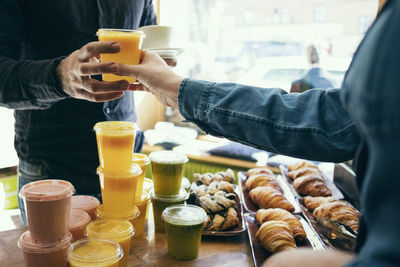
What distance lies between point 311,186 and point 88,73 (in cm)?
126

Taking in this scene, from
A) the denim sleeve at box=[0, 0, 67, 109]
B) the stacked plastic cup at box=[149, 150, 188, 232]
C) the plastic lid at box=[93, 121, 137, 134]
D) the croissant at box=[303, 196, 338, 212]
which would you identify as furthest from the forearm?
the croissant at box=[303, 196, 338, 212]

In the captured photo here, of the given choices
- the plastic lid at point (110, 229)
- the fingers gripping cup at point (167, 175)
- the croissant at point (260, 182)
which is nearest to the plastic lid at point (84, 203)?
the plastic lid at point (110, 229)

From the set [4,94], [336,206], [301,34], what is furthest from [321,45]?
[4,94]

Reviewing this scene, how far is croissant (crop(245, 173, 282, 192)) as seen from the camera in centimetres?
183

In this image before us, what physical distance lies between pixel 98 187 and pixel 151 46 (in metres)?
0.70

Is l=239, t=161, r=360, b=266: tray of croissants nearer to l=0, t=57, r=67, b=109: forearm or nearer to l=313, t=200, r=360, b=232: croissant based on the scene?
l=313, t=200, r=360, b=232: croissant

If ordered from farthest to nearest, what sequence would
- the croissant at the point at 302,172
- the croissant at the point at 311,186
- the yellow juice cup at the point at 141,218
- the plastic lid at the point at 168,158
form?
1. the croissant at the point at 302,172
2. the croissant at the point at 311,186
3. the plastic lid at the point at 168,158
4. the yellow juice cup at the point at 141,218

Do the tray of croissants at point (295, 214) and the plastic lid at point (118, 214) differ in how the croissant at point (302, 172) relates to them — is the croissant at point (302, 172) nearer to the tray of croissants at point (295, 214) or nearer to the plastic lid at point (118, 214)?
the tray of croissants at point (295, 214)

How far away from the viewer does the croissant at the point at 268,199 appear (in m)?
1.57

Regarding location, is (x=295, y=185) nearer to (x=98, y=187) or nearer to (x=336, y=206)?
(x=336, y=206)

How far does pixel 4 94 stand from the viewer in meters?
1.33

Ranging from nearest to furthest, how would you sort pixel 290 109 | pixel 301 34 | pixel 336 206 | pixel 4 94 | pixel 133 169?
pixel 290 109
pixel 133 169
pixel 4 94
pixel 336 206
pixel 301 34

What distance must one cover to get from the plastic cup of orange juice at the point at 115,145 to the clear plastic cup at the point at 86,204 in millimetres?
156

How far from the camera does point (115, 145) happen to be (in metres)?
1.14
